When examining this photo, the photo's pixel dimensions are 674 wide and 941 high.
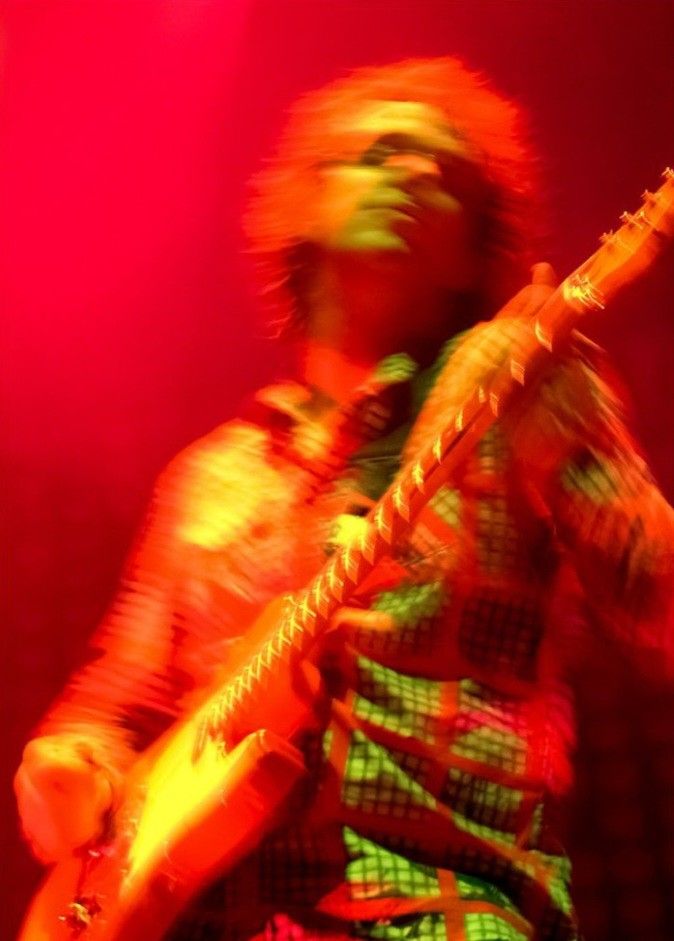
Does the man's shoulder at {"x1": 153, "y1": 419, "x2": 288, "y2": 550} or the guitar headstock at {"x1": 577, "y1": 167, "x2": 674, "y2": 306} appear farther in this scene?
the man's shoulder at {"x1": 153, "y1": 419, "x2": 288, "y2": 550}

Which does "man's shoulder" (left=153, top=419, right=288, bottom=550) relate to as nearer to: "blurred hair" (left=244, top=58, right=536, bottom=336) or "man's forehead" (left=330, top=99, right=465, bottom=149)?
"blurred hair" (left=244, top=58, right=536, bottom=336)

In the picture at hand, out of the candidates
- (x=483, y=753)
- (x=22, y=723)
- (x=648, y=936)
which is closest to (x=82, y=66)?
(x=22, y=723)

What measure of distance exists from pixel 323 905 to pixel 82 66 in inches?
44.5

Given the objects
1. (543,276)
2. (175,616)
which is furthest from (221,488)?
(543,276)

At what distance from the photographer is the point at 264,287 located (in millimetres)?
1069

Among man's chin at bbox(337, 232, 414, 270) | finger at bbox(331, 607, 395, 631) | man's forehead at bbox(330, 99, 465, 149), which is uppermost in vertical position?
man's forehead at bbox(330, 99, 465, 149)

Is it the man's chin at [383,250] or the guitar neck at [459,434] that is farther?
the man's chin at [383,250]

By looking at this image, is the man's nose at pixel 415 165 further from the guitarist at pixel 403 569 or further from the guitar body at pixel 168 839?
the guitar body at pixel 168 839

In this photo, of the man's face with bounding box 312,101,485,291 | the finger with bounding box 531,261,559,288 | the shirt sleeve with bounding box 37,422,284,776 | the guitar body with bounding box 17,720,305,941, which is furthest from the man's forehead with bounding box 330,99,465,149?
the guitar body with bounding box 17,720,305,941

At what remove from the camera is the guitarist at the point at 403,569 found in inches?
28.3

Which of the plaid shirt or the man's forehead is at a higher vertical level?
the man's forehead

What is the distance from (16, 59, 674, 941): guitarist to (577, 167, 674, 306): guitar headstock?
1.7 inches

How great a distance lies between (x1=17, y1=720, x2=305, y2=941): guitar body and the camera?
0.73 meters

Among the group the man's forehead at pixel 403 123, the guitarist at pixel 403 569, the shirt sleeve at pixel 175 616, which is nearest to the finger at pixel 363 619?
the guitarist at pixel 403 569
